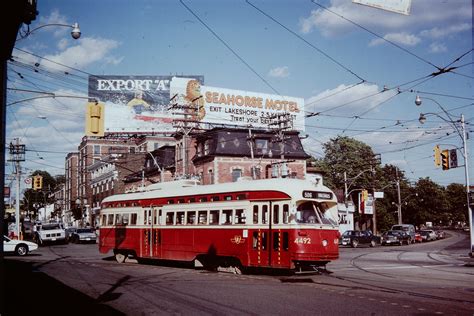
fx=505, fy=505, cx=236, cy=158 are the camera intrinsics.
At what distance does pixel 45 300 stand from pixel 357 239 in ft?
128

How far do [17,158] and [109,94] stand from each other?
62.2 feet

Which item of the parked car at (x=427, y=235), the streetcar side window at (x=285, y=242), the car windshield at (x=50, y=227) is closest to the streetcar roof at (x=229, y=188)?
the streetcar side window at (x=285, y=242)

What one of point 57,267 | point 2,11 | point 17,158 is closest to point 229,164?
point 17,158

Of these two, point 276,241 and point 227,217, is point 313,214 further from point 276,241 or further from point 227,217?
point 227,217

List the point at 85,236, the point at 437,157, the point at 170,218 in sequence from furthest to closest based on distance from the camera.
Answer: the point at 85,236 < the point at 437,157 < the point at 170,218

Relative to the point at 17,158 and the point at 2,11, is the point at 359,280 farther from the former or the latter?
the point at 17,158

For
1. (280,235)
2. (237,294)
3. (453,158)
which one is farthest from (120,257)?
(453,158)

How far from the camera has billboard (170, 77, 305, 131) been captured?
57.6 metres

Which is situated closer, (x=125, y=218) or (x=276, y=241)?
(x=276, y=241)

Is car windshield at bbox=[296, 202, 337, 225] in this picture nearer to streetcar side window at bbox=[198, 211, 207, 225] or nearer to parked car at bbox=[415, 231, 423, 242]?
streetcar side window at bbox=[198, 211, 207, 225]

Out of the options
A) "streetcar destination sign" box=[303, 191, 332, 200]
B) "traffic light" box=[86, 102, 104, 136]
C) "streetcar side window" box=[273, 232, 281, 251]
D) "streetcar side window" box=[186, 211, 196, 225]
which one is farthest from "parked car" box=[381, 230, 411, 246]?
"traffic light" box=[86, 102, 104, 136]

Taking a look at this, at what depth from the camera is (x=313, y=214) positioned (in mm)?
17047

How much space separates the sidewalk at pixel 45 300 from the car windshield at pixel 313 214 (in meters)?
7.32

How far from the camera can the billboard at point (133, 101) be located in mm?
67000
